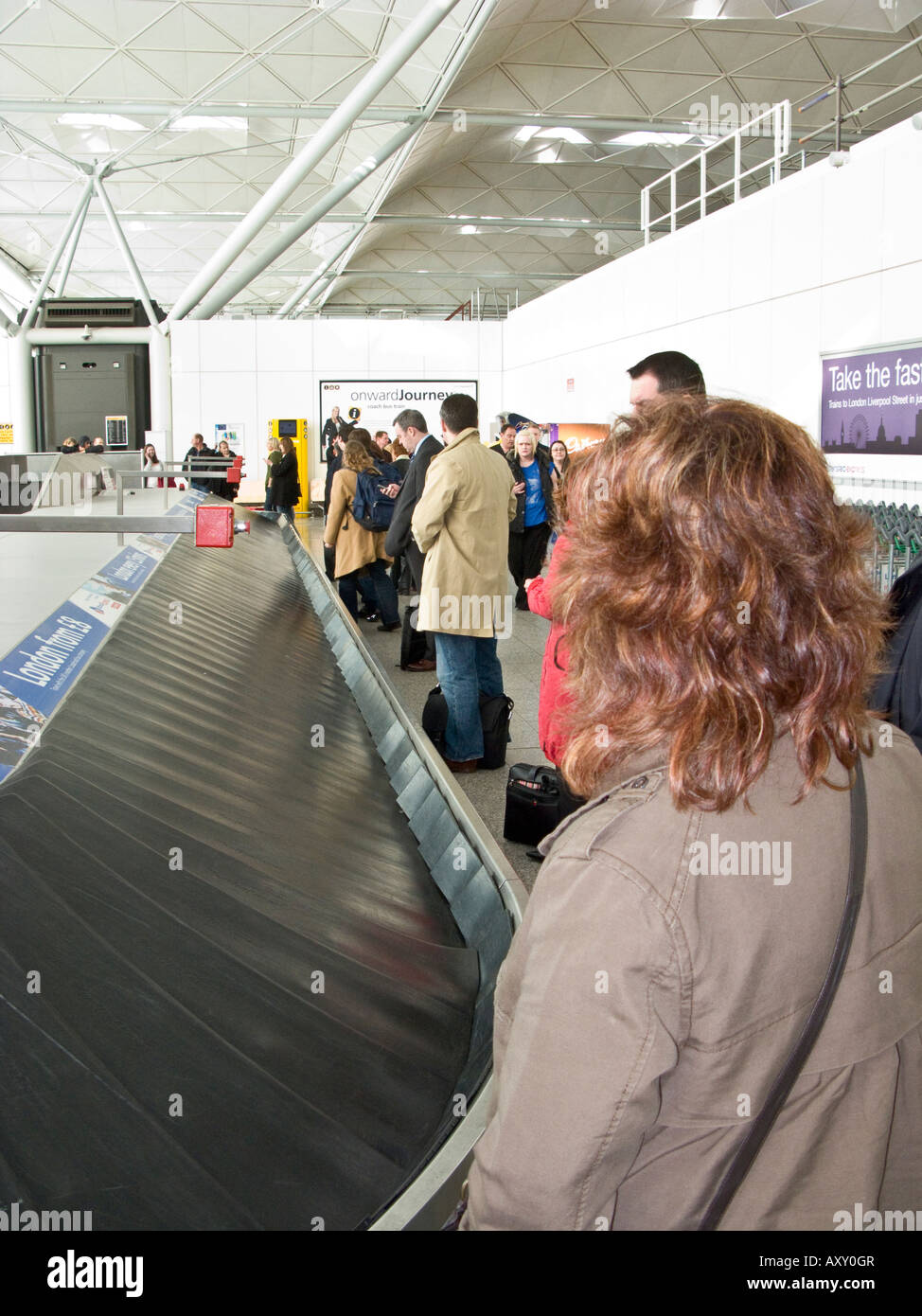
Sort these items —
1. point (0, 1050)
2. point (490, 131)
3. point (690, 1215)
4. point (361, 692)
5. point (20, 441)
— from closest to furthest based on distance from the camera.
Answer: point (690, 1215) < point (0, 1050) < point (361, 692) < point (20, 441) < point (490, 131)

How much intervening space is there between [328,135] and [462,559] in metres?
13.9

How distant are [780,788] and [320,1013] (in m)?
1.38

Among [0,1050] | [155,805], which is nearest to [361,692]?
[155,805]

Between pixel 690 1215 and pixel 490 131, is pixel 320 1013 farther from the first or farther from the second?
pixel 490 131

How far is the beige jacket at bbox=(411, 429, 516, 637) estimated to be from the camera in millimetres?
5113

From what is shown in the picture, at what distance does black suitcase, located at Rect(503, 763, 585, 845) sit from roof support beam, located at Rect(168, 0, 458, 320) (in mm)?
12751

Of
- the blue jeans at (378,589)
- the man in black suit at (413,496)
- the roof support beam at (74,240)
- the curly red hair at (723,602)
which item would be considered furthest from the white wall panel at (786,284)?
the roof support beam at (74,240)

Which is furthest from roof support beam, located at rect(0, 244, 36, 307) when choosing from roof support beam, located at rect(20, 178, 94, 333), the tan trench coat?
the tan trench coat

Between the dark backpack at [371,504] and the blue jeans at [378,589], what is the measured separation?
47cm

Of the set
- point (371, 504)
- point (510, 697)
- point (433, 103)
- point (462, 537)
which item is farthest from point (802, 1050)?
point (433, 103)

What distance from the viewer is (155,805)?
2.75 meters

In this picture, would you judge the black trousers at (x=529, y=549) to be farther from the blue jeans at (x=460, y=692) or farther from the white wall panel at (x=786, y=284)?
the blue jeans at (x=460, y=692)

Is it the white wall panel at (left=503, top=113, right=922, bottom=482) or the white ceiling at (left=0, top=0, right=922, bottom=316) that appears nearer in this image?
the white wall panel at (left=503, top=113, right=922, bottom=482)

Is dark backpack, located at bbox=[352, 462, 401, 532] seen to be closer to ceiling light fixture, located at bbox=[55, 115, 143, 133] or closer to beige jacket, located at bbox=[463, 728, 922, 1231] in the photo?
beige jacket, located at bbox=[463, 728, 922, 1231]
